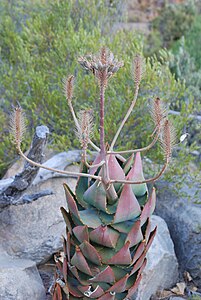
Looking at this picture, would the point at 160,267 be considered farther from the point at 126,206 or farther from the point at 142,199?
the point at 126,206

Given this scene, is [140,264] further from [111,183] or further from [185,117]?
[185,117]

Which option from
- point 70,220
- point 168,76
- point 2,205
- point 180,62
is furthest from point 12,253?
point 180,62

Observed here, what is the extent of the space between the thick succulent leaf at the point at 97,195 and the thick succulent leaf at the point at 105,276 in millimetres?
275


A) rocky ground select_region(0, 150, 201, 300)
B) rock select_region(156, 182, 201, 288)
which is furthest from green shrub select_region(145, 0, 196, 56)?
rocky ground select_region(0, 150, 201, 300)

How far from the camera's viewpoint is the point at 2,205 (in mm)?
3141

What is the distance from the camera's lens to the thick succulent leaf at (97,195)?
80.8 inches

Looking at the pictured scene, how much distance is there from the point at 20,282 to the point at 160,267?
99cm

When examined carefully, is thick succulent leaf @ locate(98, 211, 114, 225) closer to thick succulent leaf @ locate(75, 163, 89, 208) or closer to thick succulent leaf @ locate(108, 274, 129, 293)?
thick succulent leaf @ locate(75, 163, 89, 208)

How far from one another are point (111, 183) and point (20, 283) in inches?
44.2

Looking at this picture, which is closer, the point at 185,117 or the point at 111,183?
the point at 111,183

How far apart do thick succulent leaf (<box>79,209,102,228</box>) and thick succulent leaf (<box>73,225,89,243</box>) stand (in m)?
0.03

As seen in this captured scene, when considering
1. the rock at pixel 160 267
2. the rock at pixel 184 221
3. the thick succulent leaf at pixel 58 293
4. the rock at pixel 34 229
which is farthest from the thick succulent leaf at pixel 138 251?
the rock at pixel 184 221

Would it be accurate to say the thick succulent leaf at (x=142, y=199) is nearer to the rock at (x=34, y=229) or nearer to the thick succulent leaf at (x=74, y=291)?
the thick succulent leaf at (x=74, y=291)

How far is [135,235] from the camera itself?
2.08 metres
